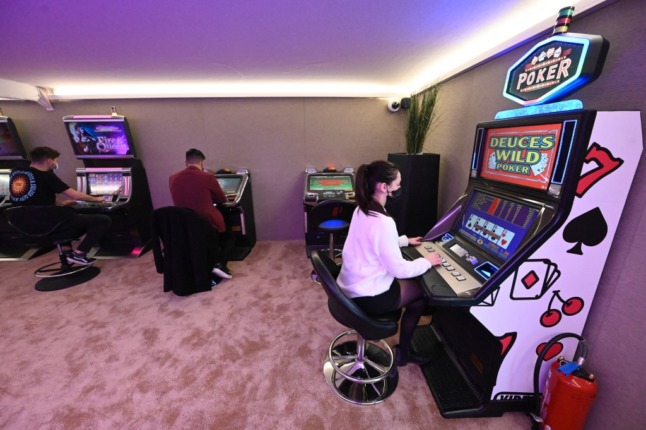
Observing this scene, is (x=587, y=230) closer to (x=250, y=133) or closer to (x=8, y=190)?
(x=250, y=133)

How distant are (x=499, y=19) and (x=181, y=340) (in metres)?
3.25

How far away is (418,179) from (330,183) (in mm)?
1338

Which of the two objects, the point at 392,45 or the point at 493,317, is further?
the point at 392,45

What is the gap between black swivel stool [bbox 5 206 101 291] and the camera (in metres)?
2.58

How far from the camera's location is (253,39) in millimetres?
1994

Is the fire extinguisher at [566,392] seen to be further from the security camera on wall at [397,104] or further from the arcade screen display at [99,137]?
the arcade screen display at [99,137]

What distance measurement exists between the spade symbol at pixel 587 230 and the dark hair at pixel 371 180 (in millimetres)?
794

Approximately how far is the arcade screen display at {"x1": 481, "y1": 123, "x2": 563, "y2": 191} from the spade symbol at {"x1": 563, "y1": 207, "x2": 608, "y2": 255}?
0.66 feet

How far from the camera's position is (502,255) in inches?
51.0

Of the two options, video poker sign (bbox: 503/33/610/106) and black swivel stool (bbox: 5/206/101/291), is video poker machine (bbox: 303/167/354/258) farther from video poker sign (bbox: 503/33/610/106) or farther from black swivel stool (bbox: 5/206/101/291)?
black swivel stool (bbox: 5/206/101/291)

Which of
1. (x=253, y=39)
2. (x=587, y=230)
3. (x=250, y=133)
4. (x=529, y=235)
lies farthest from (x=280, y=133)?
(x=587, y=230)

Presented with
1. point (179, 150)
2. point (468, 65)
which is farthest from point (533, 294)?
point (179, 150)

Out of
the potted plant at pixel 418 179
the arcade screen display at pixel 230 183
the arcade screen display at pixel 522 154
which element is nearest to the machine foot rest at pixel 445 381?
the potted plant at pixel 418 179

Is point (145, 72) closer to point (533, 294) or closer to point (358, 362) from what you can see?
point (358, 362)
